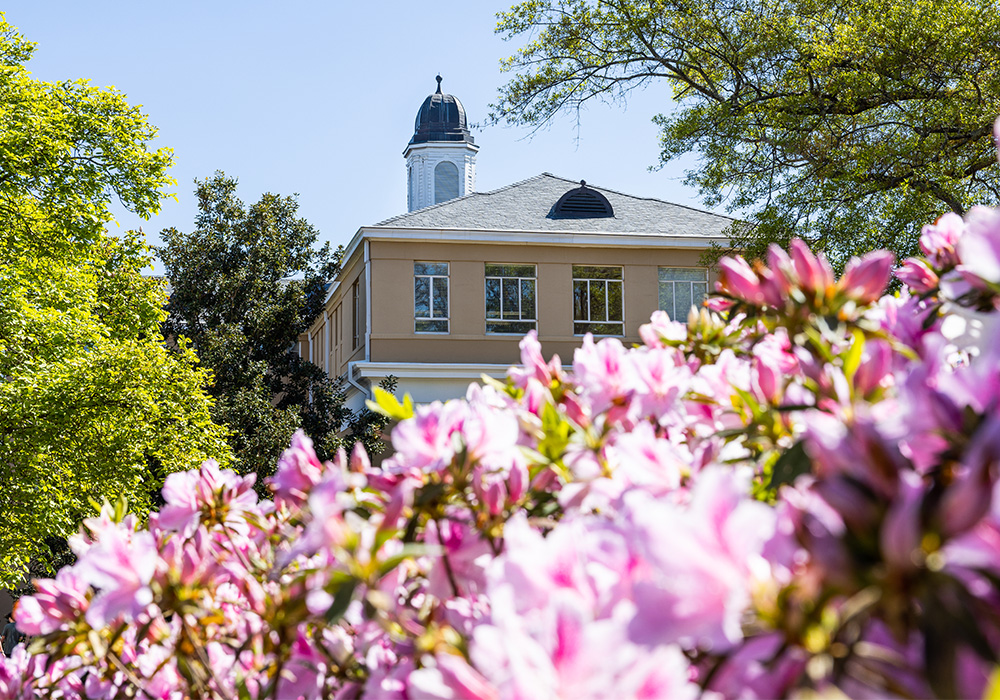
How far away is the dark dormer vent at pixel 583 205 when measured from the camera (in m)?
22.3

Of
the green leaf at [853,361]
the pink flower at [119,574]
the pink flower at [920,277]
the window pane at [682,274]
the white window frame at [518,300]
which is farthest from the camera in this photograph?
the window pane at [682,274]

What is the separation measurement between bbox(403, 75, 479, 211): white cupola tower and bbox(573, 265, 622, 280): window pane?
23.9 metres

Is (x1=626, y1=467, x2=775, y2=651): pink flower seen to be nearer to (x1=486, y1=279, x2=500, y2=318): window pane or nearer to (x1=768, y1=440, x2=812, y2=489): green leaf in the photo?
(x1=768, y1=440, x2=812, y2=489): green leaf

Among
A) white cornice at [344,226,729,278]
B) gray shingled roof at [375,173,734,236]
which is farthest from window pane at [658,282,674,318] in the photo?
gray shingled roof at [375,173,734,236]

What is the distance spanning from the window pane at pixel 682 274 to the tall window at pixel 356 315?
23.5 ft

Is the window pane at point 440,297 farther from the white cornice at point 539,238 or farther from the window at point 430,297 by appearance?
the white cornice at point 539,238

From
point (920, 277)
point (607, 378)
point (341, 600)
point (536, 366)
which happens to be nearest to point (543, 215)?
point (920, 277)

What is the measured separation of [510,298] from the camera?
21.3 meters

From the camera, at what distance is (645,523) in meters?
0.74

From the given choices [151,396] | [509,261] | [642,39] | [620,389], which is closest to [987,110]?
[642,39]

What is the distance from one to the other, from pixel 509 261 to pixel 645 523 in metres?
20.7

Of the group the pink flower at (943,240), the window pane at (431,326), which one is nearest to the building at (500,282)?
the window pane at (431,326)

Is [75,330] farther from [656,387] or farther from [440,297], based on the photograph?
[656,387]

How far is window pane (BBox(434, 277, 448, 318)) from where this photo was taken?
20969mm
